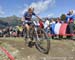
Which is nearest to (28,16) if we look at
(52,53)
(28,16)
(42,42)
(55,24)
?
(28,16)

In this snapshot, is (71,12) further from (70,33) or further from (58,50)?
(58,50)

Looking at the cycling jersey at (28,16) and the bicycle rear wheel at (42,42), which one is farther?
the cycling jersey at (28,16)

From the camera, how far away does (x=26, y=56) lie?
11812 mm

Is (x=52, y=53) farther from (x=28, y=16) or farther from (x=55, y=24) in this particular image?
(x=55, y=24)

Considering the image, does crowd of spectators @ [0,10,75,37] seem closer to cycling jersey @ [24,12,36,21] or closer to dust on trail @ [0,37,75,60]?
dust on trail @ [0,37,75,60]

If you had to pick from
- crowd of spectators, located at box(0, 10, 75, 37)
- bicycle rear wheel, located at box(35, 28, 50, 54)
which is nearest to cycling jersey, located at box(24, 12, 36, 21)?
bicycle rear wheel, located at box(35, 28, 50, 54)

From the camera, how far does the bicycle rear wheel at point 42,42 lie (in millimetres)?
11688

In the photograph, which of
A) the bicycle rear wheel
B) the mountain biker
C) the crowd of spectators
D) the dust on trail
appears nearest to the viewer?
the dust on trail

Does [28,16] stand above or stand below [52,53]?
above

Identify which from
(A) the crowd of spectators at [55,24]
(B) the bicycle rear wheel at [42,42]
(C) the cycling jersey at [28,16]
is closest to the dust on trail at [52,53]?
(B) the bicycle rear wheel at [42,42]

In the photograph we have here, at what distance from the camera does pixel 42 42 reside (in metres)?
12.0

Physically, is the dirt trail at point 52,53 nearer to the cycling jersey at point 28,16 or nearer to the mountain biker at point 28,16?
the mountain biker at point 28,16

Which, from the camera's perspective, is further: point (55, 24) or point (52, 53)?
point (55, 24)

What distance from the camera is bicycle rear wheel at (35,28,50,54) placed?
11.7 m
